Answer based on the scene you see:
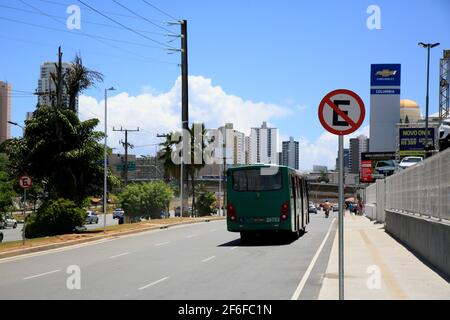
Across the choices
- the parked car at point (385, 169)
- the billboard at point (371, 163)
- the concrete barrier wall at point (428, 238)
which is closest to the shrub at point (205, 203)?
the billboard at point (371, 163)

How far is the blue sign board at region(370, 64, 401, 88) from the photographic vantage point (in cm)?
10188

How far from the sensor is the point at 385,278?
14.2 meters

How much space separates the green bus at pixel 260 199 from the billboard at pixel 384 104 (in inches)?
A: 3170

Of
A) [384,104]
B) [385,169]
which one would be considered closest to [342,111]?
[385,169]

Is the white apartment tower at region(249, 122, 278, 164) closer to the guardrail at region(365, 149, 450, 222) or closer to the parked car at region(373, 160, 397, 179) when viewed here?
the parked car at region(373, 160, 397, 179)

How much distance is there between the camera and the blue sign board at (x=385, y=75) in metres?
102

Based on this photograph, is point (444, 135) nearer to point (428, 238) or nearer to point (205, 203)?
point (428, 238)

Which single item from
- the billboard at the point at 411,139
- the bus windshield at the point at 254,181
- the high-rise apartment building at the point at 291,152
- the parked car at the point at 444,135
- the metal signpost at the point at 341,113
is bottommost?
the bus windshield at the point at 254,181

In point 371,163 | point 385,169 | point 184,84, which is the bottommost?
point 385,169

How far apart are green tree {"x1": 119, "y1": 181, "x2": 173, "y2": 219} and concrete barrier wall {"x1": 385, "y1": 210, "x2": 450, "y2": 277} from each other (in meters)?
36.3

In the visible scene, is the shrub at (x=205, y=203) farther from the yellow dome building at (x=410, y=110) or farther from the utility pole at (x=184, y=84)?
the yellow dome building at (x=410, y=110)

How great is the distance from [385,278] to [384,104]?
327ft

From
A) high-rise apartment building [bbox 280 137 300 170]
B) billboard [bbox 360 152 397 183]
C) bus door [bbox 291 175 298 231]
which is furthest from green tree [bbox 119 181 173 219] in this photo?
high-rise apartment building [bbox 280 137 300 170]

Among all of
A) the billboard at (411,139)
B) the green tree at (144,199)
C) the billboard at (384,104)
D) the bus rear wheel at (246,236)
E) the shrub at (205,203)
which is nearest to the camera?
the bus rear wheel at (246,236)
